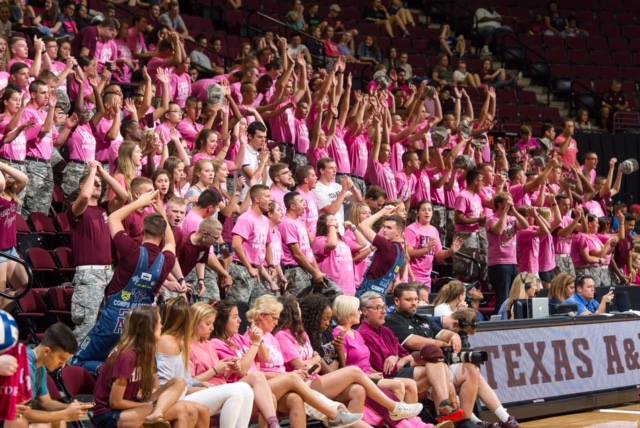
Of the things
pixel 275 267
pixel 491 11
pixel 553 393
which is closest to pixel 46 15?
pixel 275 267

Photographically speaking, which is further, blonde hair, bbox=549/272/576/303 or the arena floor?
blonde hair, bbox=549/272/576/303

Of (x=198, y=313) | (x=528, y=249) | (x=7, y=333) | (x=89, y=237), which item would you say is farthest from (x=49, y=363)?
(x=528, y=249)

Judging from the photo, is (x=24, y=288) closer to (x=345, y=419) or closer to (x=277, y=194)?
(x=345, y=419)

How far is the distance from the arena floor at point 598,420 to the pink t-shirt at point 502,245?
2.88m

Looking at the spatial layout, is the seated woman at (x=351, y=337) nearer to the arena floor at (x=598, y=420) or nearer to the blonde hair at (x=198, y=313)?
the blonde hair at (x=198, y=313)

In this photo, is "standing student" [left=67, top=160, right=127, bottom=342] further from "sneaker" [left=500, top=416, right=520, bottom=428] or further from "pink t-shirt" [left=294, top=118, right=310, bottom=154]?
"pink t-shirt" [left=294, top=118, right=310, bottom=154]

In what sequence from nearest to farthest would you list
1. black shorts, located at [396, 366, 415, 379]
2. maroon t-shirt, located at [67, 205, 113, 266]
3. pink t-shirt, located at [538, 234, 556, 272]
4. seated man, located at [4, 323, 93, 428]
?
seated man, located at [4, 323, 93, 428] → black shorts, located at [396, 366, 415, 379] → maroon t-shirt, located at [67, 205, 113, 266] → pink t-shirt, located at [538, 234, 556, 272]

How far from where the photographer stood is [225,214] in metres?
10.6

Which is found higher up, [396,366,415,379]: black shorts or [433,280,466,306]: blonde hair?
[433,280,466,306]: blonde hair

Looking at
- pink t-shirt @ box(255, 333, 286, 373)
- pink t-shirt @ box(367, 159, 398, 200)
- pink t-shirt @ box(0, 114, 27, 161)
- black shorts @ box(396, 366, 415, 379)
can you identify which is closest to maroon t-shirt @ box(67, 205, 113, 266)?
pink t-shirt @ box(255, 333, 286, 373)

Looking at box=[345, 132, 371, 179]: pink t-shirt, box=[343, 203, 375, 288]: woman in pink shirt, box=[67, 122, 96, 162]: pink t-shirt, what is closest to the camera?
box=[343, 203, 375, 288]: woman in pink shirt

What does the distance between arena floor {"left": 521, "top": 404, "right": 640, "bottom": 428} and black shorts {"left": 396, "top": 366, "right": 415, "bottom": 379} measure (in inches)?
52.5

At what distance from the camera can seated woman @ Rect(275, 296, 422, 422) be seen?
308 inches

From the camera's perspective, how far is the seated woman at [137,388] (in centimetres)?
666
